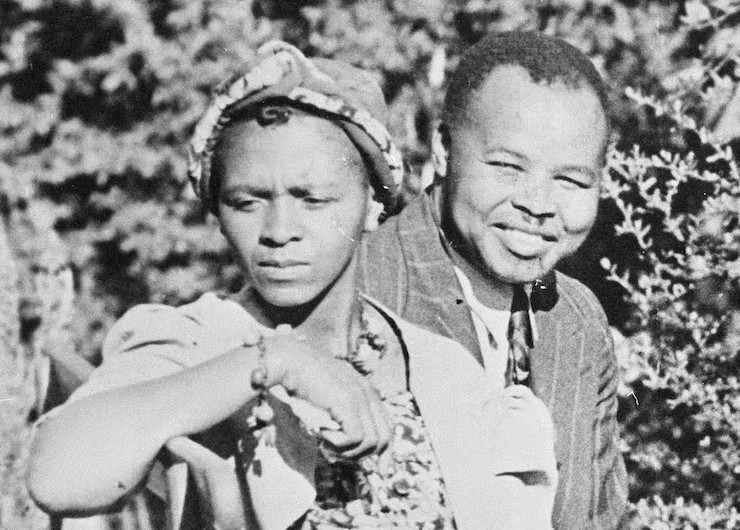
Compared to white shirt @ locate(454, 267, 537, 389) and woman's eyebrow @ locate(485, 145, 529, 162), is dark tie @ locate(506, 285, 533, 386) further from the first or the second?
woman's eyebrow @ locate(485, 145, 529, 162)

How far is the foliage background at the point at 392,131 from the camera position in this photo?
3537 mm

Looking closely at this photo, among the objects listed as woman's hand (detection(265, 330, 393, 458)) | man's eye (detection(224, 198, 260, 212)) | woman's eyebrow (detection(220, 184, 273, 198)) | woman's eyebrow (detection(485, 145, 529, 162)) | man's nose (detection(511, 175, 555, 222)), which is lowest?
woman's hand (detection(265, 330, 393, 458))

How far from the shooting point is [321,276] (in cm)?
240

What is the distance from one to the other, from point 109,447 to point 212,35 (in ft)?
7.52

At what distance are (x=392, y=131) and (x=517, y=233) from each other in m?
1.34

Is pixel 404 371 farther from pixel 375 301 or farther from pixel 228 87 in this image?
pixel 228 87

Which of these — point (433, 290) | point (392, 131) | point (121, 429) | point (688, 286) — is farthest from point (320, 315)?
point (392, 131)

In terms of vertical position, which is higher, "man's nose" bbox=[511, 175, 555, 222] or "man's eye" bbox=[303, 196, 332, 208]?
"man's eye" bbox=[303, 196, 332, 208]

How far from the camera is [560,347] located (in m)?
3.02

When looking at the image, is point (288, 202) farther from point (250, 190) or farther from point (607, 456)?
point (607, 456)

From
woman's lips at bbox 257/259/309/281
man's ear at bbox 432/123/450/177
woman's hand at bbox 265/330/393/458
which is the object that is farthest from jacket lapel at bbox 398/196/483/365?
woman's hand at bbox 265/330/393/458

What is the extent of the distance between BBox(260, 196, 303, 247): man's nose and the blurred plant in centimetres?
138

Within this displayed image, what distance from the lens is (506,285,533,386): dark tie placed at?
9.63ft

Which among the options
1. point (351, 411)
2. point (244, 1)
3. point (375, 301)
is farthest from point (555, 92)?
point (244, 1)
